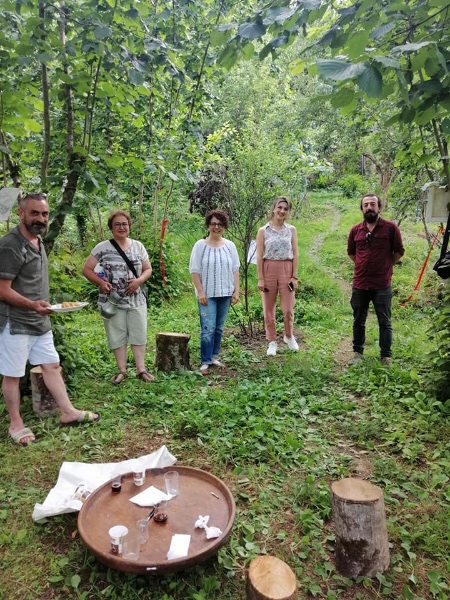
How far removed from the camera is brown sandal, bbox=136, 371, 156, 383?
14.3 ft

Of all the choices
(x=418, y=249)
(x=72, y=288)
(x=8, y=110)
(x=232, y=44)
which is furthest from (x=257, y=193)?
(x=418, y=249)

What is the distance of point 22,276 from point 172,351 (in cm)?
191

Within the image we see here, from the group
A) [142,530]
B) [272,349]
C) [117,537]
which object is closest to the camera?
[117,537]

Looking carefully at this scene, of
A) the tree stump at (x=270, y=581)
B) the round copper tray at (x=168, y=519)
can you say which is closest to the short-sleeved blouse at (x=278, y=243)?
the round copper tray at (x=168, y=519)

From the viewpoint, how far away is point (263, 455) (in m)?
3.12

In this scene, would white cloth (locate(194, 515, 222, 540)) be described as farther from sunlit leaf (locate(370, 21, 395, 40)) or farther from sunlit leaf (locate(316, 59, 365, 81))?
sunlit leaf (locate(370, 21, 395, 40))

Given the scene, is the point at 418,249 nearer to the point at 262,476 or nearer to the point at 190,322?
the point at 190,322

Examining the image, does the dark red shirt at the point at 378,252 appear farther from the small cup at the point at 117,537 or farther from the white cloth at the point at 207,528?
the small cup at the point at 117,537

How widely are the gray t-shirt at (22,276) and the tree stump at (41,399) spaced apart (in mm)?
585

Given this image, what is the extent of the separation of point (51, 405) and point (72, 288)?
121 centimetres

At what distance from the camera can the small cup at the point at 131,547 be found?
6.61 feet

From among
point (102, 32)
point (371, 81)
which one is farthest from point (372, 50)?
point (102, 32)

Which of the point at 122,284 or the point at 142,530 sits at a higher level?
the point at 122,284

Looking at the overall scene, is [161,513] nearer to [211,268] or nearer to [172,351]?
[172,351]
